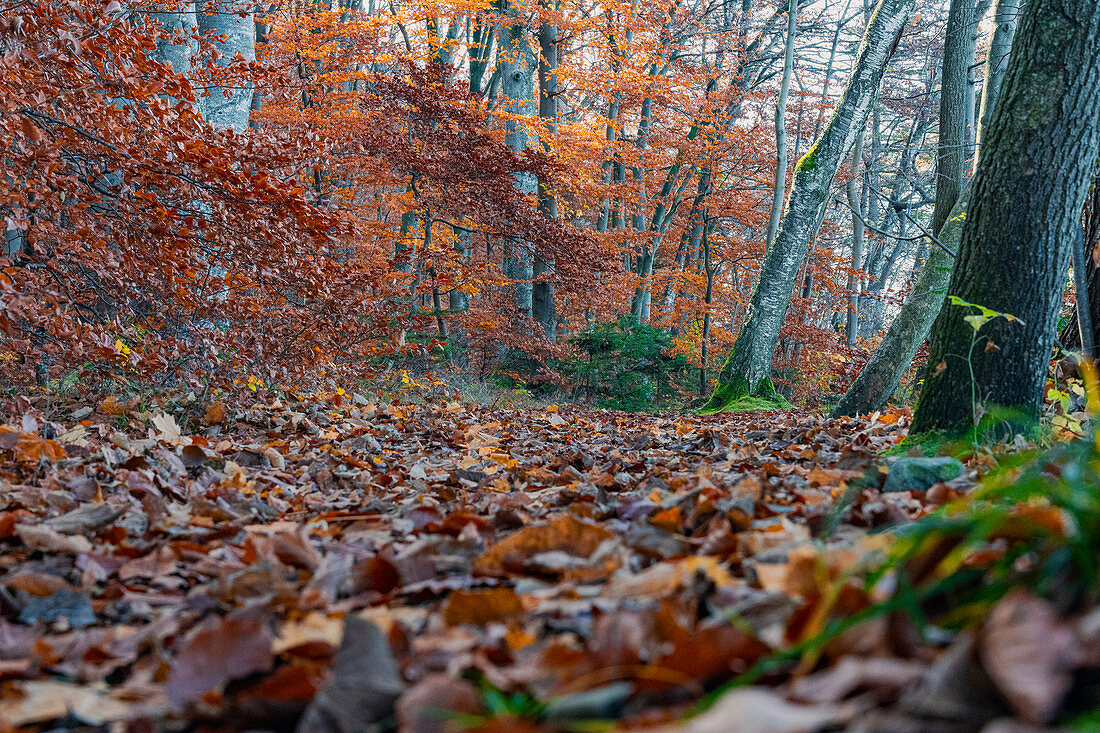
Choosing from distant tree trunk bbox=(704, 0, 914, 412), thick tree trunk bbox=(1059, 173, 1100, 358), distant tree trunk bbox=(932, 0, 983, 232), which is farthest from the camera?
distant tree trunk bbox=(704, 0, 914, 412)

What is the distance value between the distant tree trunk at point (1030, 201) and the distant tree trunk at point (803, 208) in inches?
196

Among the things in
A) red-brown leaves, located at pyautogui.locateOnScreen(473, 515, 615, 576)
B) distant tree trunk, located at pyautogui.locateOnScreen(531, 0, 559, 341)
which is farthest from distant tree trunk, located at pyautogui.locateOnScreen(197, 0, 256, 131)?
red-brown leaves, located at pyautogui.locateOnScreen(473, 515, 615, 576)

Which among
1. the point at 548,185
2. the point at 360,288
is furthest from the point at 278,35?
the point at 360,288

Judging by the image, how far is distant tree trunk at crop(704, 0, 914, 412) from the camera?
24.1 ft

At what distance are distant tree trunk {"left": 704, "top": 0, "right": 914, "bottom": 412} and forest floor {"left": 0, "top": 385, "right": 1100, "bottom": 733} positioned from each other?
5.85 meters

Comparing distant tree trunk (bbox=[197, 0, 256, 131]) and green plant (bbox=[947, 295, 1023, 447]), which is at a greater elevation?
distant tree trunk (bbox=[197, 0, 256, 131])

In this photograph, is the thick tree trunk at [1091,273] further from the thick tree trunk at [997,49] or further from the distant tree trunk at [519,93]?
the distant tree trunk at [519,93]

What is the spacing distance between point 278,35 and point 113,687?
14.4 m

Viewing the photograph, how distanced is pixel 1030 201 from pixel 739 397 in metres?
5.69

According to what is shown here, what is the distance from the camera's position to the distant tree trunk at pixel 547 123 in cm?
1355

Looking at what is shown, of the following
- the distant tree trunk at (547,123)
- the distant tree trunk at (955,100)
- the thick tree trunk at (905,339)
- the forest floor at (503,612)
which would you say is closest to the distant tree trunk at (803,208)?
the distant tree trunk at (955,100)

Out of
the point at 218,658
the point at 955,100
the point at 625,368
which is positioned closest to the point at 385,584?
the point at 218,658

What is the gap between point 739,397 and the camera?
8.39m

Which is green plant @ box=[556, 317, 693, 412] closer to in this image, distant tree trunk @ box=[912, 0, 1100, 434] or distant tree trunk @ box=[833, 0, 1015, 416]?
distant tree trunk @ box=[833, 0, 1015, 416]
